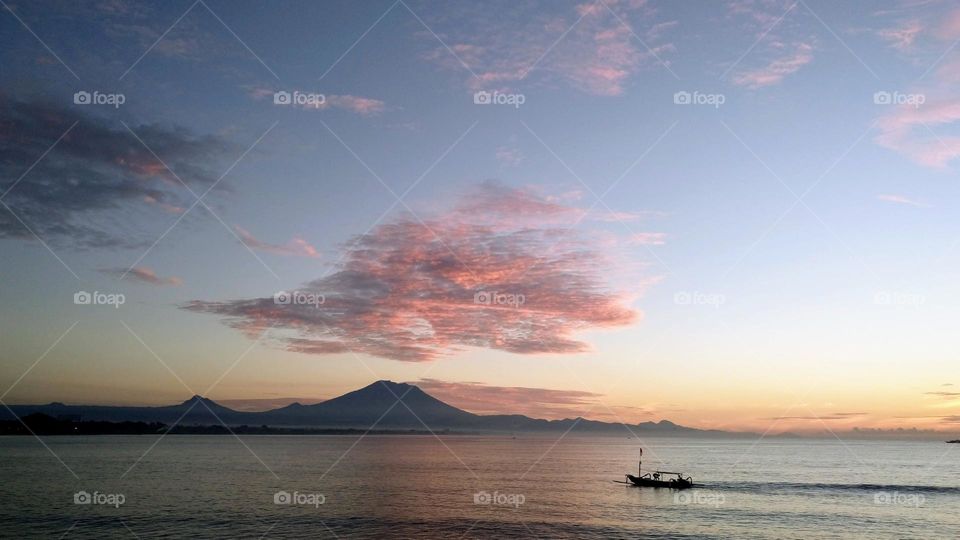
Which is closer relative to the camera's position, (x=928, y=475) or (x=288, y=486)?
(x=288, y=486)

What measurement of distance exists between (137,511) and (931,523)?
87.7 metres

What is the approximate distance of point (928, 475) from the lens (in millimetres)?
147250

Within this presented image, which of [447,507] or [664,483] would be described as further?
[664,483]

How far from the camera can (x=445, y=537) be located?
5894 cm

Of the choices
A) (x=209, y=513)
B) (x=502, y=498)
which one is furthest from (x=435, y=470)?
(x=209, y=513)

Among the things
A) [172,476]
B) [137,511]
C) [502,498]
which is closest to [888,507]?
[502,498]

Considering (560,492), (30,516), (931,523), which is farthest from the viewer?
(560,492)

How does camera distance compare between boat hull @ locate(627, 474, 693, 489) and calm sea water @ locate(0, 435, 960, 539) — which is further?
boat hull @ locate(627, 474, 693, 489)

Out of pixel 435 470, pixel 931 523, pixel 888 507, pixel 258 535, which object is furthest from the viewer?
pixel 435 470

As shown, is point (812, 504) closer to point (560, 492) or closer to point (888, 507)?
point (888, 507)

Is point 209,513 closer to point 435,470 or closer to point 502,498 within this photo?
point 502,498

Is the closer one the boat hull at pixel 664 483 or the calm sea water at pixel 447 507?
the calm sea water at pixel 447 507

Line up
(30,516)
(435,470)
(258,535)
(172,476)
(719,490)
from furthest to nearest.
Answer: (435,470) < (172,476) < (719,490) < (30,516) < (258,535)

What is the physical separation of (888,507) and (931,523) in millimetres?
14074
